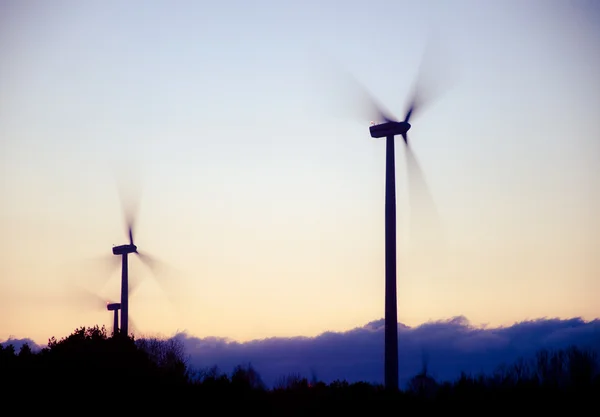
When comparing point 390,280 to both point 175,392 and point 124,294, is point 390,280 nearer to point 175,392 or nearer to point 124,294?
point 175,392

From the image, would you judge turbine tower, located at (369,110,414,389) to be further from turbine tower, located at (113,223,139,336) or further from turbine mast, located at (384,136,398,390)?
turbine tower, located at (113,223,139,336)

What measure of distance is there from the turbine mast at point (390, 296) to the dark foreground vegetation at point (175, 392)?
219 cm

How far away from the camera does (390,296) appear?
6775cm

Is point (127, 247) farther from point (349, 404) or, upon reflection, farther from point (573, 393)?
point (573, 393)

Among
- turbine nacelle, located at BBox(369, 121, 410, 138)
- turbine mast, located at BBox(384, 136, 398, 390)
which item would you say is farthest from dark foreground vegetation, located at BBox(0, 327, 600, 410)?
turbine nacelle, located at BBox(369, 121, 410, 138)

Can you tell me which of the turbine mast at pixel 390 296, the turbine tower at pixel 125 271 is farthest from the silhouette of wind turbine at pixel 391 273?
the turbine tower at pixel 125 271

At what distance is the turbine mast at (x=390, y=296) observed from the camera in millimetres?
66750

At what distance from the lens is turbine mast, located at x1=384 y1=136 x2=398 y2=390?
6675cm

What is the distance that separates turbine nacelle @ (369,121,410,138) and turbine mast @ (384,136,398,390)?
6.63m

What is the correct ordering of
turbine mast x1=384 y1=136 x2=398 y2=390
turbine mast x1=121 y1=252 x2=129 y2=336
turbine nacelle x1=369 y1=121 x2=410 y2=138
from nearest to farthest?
turbine mast x1=384 y1=136 x2=398 y2=390
turbine nacelle x1=369 y1=121 x2=410 y2=138
turbine mast x1=121 y1=252 x2=129 y2=336

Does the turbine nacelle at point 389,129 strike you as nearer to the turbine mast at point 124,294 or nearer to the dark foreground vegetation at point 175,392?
the dark foreground vegetation at point 175,392

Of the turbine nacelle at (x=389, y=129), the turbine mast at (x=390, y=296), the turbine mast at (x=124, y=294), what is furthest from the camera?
the turbine mast at (x=124, y=294)

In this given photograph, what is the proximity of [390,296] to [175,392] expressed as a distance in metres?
19.9

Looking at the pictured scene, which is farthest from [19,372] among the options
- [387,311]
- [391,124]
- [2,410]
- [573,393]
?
[573,393]
